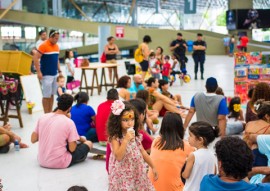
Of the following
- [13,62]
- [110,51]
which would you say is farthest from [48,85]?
[110,51]


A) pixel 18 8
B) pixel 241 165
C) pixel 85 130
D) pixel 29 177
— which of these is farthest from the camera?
pixel 18 8

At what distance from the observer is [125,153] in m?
4.44

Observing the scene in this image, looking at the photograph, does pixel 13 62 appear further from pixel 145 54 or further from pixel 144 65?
pixel 144 65

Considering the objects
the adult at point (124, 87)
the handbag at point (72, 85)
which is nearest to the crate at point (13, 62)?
the handbag at point (72, 85)

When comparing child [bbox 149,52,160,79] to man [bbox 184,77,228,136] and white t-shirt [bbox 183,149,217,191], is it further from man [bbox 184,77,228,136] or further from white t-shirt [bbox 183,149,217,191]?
white t-shirt [bbox 183,149,217,191]

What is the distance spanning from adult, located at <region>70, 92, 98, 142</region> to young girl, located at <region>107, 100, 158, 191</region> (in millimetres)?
3106

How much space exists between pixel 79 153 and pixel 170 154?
2297 mm

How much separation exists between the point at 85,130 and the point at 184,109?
291 cm

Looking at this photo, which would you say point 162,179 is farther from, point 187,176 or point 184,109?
point 184,109

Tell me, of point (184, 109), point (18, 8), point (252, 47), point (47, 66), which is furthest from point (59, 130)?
point (18, 8)

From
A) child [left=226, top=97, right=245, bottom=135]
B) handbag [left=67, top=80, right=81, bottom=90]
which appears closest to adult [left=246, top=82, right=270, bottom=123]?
child [left=226, top=97, right=245, bottom=135]

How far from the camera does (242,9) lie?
3512 centimetres

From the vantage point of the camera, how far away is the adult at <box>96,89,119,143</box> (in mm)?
7203

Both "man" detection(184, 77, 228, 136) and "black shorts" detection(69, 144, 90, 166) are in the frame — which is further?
"man" detection(184, 77, 228, 136)
